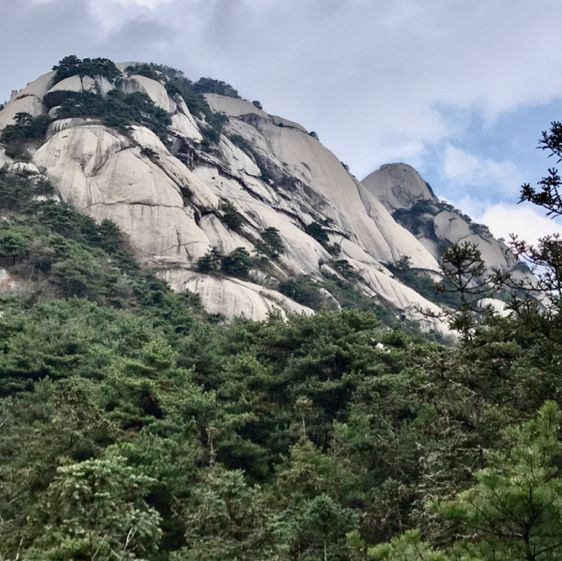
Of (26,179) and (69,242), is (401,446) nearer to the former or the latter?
(69,242)

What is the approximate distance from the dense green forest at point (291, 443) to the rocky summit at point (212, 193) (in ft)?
48.8

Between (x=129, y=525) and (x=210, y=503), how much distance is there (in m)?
1.59

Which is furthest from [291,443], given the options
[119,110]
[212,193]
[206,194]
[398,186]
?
[398,186]

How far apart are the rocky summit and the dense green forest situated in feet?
48.8

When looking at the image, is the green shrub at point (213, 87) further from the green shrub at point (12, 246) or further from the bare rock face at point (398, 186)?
the green shrub at point (12, 246)

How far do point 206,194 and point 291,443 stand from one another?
3259 centimetres

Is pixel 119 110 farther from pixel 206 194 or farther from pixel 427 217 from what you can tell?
pixel 427 217

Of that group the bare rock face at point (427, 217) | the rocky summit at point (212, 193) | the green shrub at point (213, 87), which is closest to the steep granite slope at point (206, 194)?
the rocky summit at point (212, 193)

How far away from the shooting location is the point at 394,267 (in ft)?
195

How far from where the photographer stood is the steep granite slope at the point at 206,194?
4003cm

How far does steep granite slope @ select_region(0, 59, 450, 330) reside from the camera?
40031 mm

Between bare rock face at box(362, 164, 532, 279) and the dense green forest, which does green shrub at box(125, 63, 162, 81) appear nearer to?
bare rock face at box(362, 164, 532, 279)

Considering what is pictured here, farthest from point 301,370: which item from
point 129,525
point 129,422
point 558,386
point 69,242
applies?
point 69,242

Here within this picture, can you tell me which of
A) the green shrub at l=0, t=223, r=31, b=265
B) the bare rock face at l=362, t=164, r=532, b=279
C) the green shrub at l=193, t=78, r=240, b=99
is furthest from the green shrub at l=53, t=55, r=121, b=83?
the bare rock face at l=362, t=164, r=532, b=279
